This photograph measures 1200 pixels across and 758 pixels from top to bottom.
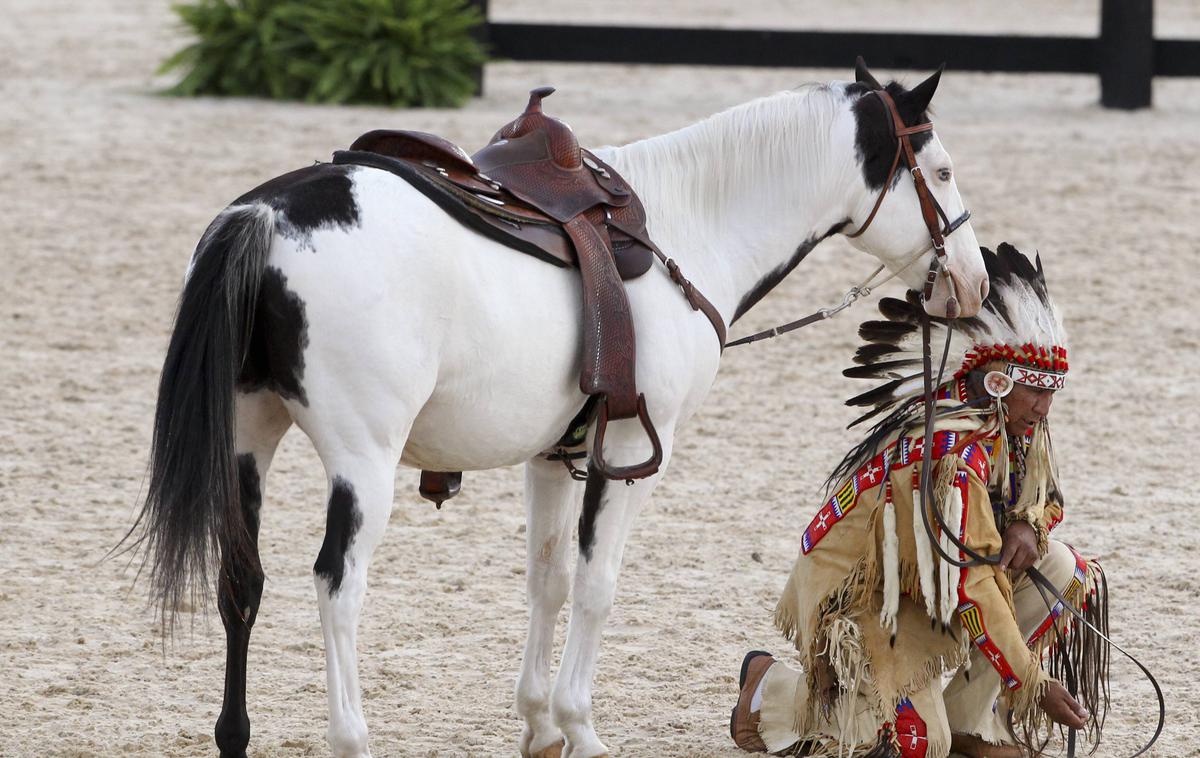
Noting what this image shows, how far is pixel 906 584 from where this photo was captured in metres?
3.63

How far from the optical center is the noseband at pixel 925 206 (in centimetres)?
358

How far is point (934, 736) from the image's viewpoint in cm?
360

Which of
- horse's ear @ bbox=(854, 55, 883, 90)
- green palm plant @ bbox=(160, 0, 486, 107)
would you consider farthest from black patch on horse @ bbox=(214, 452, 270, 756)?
green palm plant @ bbox=(160, 0, 486, 107)

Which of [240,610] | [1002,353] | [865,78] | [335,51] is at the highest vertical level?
[335,51]

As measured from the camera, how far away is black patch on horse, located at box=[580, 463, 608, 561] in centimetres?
349

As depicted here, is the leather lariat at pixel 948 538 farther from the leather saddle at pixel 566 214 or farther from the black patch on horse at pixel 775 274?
the leather saddle at pixel 566 214

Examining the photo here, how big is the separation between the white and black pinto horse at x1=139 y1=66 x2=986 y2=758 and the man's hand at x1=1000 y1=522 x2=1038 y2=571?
54cm

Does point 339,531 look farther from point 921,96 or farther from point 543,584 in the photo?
point 921,96

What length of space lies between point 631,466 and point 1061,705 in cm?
109

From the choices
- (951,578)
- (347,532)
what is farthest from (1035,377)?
(347,532)

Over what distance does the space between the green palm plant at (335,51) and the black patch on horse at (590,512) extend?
31.1 feet

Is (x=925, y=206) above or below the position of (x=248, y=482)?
above

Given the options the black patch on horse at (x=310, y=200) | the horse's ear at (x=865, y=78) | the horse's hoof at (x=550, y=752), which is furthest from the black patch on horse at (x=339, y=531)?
the horse's ear at (x=865, y=78)

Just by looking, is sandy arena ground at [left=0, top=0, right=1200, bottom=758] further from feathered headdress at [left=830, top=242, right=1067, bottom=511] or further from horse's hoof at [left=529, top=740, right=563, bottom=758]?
feathered headdress at [left=830, top=242, right=1067, bottom=511]
